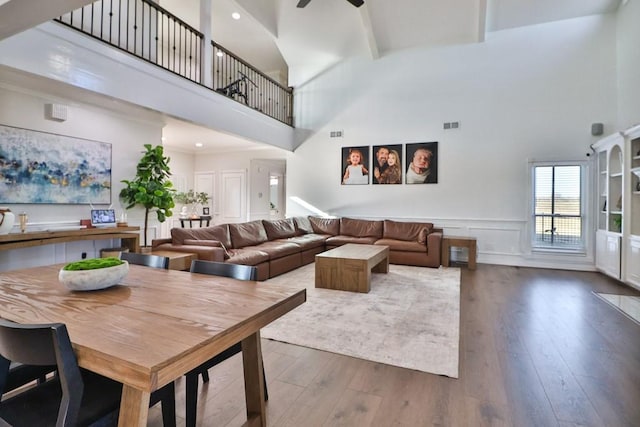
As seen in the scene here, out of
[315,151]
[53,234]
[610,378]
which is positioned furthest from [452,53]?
[53,234]

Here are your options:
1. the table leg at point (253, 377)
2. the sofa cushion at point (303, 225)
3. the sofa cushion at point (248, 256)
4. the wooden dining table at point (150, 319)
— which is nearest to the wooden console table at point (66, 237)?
the sofa cushion at point (248, 256)

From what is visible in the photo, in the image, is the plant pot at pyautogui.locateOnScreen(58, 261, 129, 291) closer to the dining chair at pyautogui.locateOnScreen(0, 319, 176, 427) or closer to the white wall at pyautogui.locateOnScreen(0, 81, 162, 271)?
the dining chair at pyautogui.locateOnScreen(0, 319, 176, 427)

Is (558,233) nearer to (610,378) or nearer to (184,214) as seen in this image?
(610,378)

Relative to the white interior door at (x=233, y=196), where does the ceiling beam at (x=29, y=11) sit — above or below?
above

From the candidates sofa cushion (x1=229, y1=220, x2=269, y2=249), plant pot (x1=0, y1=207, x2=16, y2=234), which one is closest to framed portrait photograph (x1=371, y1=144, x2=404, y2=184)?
sofa cushion (x1=229, y1=220, x2=269, y2=249)

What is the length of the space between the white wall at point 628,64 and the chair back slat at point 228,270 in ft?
20.0

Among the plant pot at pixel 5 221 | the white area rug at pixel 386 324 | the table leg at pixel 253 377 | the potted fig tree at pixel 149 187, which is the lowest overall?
the white area rug at pixel 386 324

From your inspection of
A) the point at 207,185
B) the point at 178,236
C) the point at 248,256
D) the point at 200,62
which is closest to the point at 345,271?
the point at 248,256

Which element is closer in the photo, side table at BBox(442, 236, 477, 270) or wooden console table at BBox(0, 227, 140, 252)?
wooden console table at BBox(0, 227, 140, 252)

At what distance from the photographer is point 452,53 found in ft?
Answer: 21.4

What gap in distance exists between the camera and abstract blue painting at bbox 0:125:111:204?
12.0 feet

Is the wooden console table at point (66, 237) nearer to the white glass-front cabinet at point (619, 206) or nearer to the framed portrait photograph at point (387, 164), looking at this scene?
the framed portrait photograph at point (387, 164)

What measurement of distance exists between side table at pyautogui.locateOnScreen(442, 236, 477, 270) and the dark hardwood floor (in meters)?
2.48

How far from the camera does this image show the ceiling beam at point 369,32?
20.0ft
